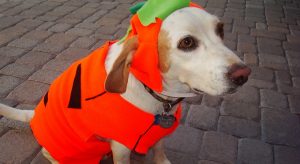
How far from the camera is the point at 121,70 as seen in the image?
6.98 feet

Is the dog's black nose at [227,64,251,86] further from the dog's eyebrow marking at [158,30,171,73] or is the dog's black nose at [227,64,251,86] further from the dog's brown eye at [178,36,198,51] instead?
the dog's eyebrow marking at [158,30,171,73]

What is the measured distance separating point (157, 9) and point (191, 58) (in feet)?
1.33

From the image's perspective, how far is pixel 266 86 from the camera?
4270mm

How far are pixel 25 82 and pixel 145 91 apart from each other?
2.22m

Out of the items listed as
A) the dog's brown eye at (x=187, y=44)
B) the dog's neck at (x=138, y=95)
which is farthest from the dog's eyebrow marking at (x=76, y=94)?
the dog's brown eye at (x=187, y=44)

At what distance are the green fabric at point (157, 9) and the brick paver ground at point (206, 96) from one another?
1.52 m

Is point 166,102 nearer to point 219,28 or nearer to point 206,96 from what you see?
point 219,28

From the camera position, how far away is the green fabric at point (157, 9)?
216 cm

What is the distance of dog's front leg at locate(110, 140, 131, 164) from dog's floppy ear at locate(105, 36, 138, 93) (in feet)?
1.90

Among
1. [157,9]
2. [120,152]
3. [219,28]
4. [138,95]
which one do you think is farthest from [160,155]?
[157,9]

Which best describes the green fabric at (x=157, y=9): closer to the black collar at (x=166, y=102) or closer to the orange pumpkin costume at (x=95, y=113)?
the orange pumpkin costume at (x=95, y=113)

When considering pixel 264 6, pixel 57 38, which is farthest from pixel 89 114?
pixel 264 6

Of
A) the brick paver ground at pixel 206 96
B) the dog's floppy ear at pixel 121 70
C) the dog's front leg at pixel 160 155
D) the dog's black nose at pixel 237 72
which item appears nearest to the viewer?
the dog's black nose at pixel 237 72

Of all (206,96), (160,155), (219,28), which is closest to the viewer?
(219,28)
